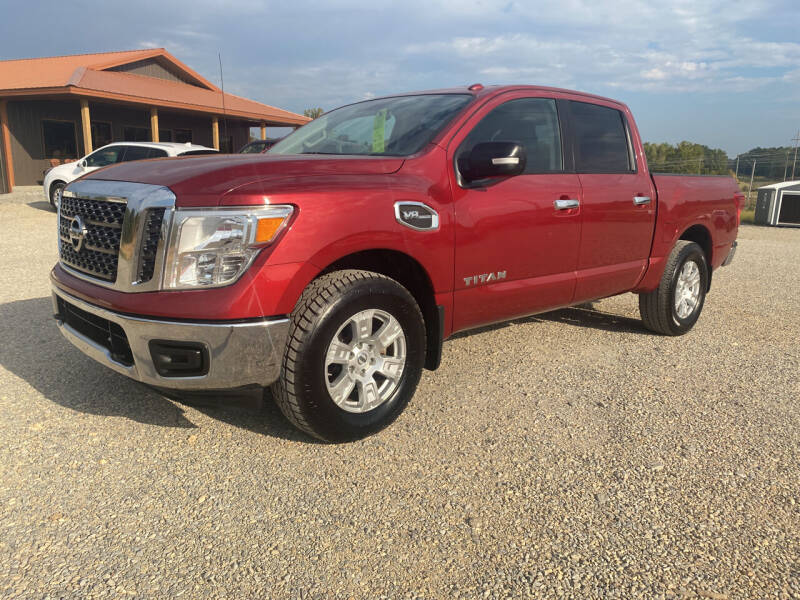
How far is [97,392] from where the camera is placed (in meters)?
3.71

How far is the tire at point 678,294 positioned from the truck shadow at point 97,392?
3288mm

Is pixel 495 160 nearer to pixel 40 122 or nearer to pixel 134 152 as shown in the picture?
pixel 134 152

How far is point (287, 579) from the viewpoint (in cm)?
212

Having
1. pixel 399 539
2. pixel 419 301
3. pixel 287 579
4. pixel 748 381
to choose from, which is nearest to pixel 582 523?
pixel 399 539

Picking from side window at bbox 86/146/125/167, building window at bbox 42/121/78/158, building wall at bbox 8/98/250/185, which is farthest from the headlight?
building window at bbox 42/121/78/158

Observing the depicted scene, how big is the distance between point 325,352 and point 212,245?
2.31ft

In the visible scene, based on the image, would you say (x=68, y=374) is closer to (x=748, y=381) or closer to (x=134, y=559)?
(x=134, y=559)

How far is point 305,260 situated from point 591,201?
234cm

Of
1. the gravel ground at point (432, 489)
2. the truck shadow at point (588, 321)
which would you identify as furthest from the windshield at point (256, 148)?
the truck shadow at point (588, 321)

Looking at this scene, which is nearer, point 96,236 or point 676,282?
point 96,236

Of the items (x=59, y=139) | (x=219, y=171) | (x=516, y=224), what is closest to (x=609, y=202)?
(x=516, y=224)

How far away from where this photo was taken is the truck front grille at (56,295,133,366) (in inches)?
109

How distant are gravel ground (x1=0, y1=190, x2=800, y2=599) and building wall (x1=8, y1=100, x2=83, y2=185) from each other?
56.0ft

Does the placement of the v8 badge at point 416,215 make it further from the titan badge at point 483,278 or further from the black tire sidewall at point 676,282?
the black tire sidewall at point 676,282
